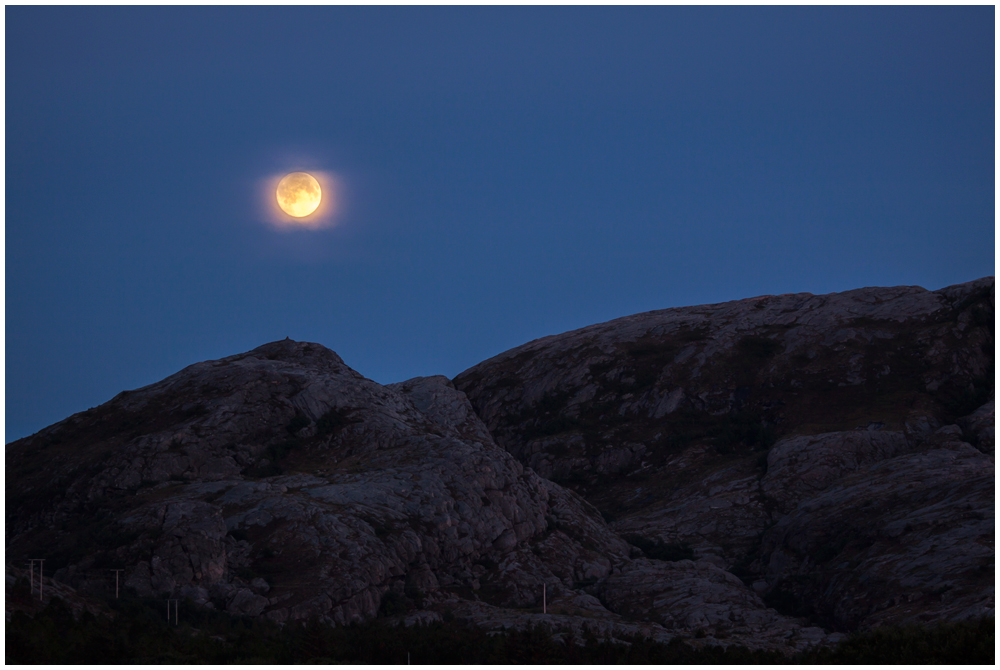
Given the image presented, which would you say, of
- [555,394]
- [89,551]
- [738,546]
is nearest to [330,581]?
[89,551]

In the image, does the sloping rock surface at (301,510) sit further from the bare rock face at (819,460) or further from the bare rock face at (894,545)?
the bare rock face at (819,460)

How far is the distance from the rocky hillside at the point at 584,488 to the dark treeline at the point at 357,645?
5.35 m

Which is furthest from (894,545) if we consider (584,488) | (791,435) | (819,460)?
(584,488)

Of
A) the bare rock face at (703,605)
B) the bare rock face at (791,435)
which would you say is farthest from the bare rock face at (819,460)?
the bare rock face at (703,605)

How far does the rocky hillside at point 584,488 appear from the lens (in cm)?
5194

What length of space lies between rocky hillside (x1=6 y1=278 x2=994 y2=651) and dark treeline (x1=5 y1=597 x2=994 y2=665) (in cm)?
535

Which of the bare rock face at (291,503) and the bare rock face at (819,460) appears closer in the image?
the bare rock face at (291,503)

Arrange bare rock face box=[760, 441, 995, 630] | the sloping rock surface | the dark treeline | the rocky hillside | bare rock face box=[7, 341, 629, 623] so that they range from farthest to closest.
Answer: bare rock face box=[7, 341, 629, 623], the rocky hillside, the sloping rock surface, bare rock face box=[760, 441, 995, 630], the dark treeline

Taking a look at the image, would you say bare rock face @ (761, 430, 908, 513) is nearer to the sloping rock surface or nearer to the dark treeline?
the sloping rock surface

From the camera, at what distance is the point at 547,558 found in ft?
209

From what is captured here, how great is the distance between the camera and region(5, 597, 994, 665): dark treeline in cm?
3209

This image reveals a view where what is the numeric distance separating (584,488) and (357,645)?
52.1 m

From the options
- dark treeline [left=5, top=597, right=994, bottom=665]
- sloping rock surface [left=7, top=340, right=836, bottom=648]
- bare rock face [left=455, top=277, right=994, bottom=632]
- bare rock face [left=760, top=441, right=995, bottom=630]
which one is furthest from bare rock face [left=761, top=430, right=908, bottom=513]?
dark treeline [left=5, top=597, right=994, bottom=665]

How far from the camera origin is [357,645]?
4031cm
